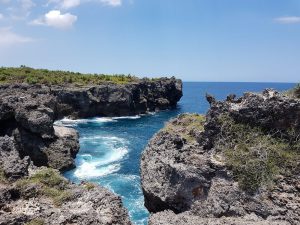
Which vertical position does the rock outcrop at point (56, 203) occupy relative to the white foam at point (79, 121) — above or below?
above

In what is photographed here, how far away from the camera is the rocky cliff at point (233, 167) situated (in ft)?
80.7

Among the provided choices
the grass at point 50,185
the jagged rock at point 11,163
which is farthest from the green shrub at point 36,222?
the jagged rock at point 11,163

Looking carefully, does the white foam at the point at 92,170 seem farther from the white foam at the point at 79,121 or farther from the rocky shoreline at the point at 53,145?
the white foam at the point at 79,121

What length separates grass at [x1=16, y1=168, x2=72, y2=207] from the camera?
23.3 metres

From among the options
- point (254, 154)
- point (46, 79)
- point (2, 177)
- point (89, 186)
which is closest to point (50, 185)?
point (89, 186)

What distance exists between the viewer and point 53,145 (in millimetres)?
63031

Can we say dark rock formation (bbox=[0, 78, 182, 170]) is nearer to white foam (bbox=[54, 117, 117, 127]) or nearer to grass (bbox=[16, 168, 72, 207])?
white foam (bbox=[54, 117, 117, 127])

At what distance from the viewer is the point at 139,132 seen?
317ft

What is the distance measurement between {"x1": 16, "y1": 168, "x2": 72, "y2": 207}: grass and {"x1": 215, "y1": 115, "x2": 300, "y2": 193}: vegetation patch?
35.5 feet

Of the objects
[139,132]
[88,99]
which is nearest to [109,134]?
[139,132]

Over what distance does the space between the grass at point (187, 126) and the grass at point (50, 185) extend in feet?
39.5

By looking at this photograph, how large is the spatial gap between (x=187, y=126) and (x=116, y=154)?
37.2 m

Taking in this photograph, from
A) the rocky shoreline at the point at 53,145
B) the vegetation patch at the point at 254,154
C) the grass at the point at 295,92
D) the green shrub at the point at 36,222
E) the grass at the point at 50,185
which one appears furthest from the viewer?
the grass at the point at 295,92

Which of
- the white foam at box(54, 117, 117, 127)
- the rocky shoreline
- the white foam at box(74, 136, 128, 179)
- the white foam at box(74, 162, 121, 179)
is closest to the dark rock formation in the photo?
the rocky shoreline
